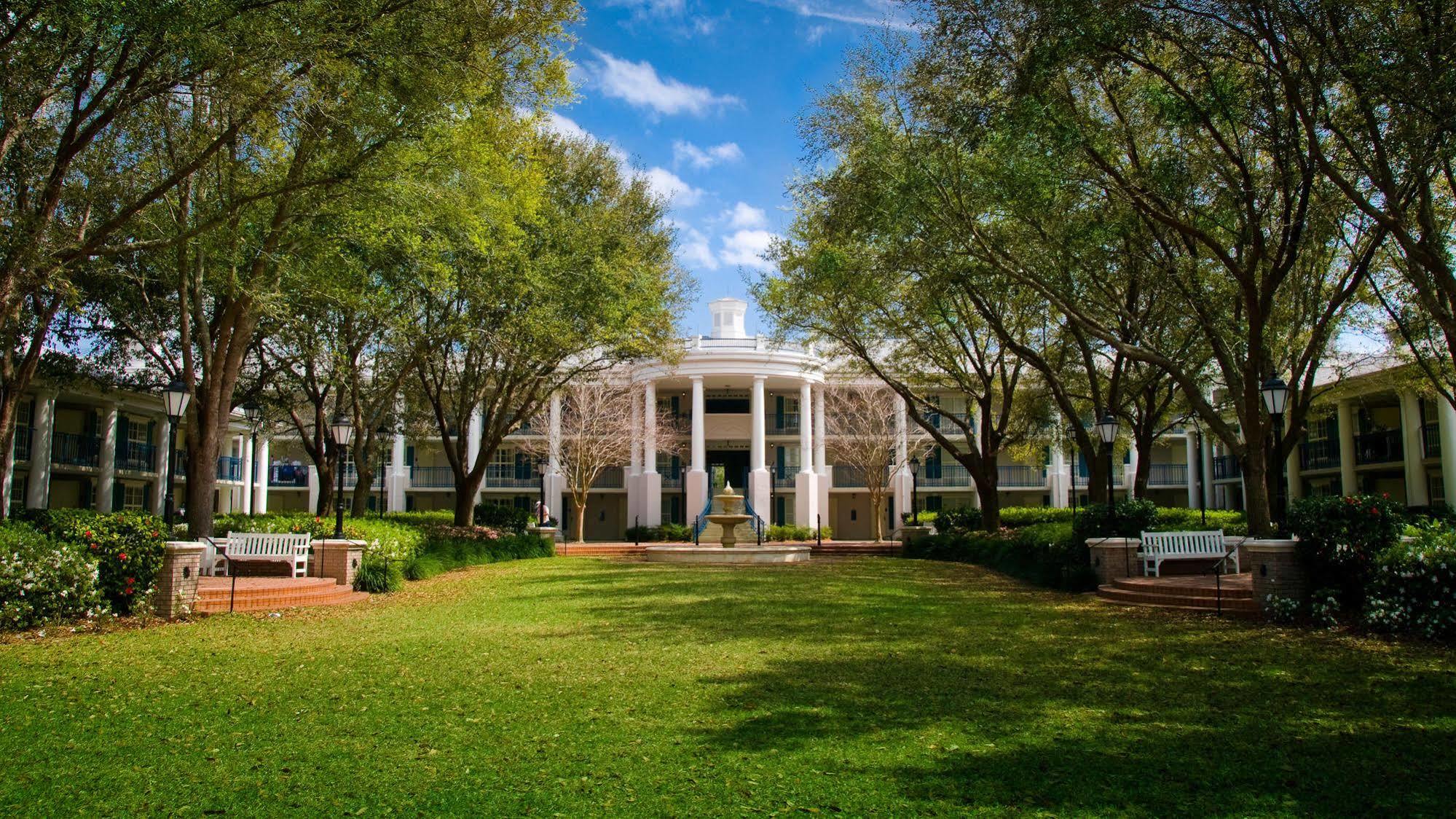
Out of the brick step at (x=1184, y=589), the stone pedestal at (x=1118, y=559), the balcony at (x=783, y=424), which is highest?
the balcony at (x=783, y=424)

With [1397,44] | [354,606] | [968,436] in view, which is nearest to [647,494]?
[968,436]

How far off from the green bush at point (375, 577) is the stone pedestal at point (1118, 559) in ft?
39.1

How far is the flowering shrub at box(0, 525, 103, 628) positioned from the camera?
33.6ft

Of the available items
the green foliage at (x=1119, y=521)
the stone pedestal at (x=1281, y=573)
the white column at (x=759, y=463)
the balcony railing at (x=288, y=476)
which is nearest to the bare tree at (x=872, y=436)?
the white column at (x=759, y=463)

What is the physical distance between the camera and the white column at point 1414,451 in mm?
29703

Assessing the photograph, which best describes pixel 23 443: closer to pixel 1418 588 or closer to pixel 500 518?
pixel 500 518

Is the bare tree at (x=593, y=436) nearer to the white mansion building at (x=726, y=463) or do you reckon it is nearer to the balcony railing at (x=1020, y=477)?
the white mansion building at (x=726, y=463)

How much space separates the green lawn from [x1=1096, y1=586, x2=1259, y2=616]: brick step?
1.12 metres

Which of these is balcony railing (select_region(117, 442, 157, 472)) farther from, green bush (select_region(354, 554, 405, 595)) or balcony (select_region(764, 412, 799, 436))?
balcony (select_region(764, 412, 799, 436))

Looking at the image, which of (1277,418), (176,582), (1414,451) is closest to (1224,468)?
(1414,451)

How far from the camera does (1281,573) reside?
38.5 ft

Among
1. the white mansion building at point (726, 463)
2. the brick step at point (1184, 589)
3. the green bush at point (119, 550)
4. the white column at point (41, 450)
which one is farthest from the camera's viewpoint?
the white mansion building at point (726, 463)

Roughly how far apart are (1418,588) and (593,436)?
107 ft

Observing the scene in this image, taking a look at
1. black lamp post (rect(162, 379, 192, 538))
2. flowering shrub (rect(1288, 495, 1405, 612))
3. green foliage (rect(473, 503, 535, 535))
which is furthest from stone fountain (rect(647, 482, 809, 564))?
flowering shrub (rect(1288, 495, 1405, 612))
